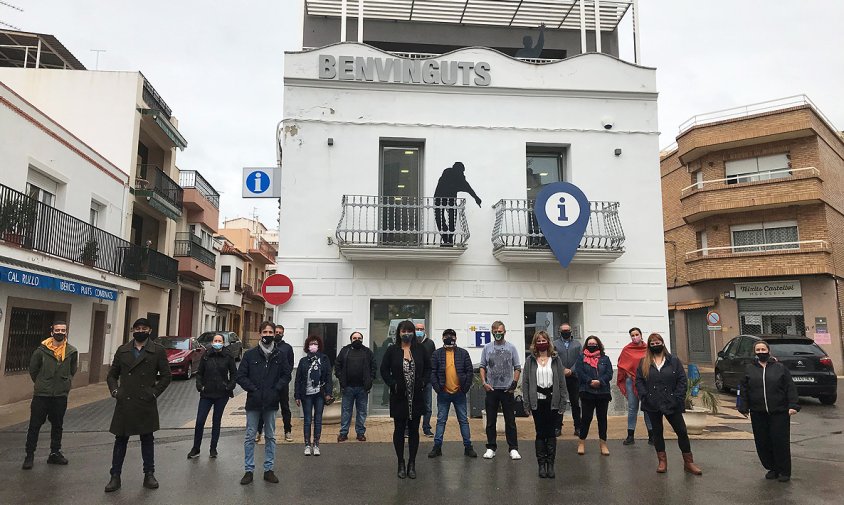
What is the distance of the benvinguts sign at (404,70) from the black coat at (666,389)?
23.8 ft

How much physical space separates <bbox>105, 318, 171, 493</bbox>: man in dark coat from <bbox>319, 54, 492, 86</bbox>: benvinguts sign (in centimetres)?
711

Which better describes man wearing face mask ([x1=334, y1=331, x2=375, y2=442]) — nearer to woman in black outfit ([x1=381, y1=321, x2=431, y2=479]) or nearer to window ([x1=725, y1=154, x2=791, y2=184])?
woman in black outfit ([x1=381, y1=321, x2=431, y2=479])

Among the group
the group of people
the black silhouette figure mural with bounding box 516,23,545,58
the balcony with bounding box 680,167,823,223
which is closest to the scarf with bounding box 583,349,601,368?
the group of people

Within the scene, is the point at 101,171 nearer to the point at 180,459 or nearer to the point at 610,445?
the point at 180,459

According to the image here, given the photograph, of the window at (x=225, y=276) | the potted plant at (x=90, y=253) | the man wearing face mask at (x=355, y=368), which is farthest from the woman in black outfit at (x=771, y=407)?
the window at (x=225, y=276)

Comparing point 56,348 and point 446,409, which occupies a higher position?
point 56,348

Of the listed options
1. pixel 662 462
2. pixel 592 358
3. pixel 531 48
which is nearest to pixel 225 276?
pixel 531 48

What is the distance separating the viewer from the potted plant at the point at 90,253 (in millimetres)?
15977

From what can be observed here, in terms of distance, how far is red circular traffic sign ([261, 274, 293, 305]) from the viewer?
1038 cm

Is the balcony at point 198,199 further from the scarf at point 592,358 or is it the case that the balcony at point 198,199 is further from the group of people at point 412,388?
the scarf at point 592,358

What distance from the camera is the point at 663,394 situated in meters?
6.80

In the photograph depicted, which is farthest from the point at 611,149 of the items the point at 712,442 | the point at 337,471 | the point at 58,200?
the point at 58,200

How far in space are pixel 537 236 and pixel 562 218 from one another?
59cm

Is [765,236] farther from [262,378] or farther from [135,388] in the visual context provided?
[135,388]
